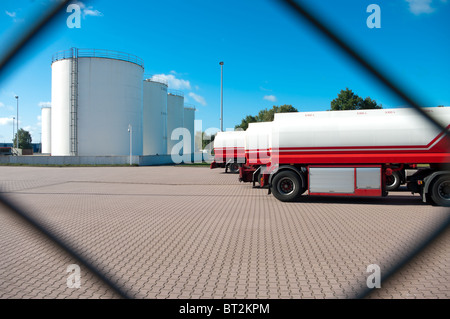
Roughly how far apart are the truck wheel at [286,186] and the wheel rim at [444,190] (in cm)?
462

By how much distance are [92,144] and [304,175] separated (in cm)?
3172

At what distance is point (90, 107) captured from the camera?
1501 inches

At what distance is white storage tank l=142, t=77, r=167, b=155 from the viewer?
47.5 metres

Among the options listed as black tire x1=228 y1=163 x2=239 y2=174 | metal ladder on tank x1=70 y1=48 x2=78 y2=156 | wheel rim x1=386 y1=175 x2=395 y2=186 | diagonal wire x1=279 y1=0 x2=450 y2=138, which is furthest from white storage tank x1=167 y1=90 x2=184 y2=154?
diagonal wire x1=279 y1=0 x2=450 y2=138

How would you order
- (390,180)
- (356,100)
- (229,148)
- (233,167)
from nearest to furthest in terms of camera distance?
(356,100) < (390,180) < (229,148) < (233,167)

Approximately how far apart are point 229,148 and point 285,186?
12917mm

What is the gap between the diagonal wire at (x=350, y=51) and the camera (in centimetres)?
132

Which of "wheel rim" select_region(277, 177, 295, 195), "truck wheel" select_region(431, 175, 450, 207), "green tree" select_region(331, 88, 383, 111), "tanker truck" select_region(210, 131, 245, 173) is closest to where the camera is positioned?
"green tree" select_region(331, 88, 383, 111)

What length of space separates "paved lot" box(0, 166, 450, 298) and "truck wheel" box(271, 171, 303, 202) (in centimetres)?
129

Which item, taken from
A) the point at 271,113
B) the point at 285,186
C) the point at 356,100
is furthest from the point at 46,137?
the point at 356,100

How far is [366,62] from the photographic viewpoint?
4.45 feet

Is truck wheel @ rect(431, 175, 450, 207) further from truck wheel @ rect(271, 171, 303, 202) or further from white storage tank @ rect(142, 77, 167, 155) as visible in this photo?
white storage tank @ rect(142, 77, 167, 155)

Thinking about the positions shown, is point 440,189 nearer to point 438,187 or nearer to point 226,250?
point 438,187
